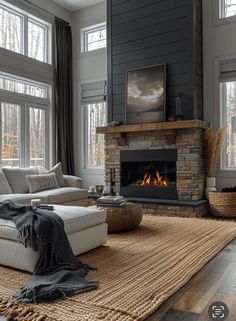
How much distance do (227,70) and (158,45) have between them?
1.27m

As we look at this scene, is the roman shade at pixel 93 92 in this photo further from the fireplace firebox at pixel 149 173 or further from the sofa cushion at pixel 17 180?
the sofa cushion at pixel 17 180

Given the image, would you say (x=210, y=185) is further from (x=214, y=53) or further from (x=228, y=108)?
(x=214, y=53)

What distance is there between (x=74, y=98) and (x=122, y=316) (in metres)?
6.07

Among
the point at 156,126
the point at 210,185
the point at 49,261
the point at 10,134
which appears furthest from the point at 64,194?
the point at 49,261

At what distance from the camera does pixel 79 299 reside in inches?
78.2

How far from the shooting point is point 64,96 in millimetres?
7051

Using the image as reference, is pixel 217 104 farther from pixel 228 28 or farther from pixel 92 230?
pixel 92 230

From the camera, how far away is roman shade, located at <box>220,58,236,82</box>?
5.38 m

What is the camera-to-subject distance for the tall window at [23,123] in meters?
5.98

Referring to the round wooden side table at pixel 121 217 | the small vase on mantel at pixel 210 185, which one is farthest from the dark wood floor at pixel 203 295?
the small vase on mantel at pixel 210 185

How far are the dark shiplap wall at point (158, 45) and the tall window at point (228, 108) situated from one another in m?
0.41

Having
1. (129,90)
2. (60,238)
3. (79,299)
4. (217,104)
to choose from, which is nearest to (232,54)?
(217,104)

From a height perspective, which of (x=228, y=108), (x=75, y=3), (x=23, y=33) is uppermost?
(x=75, y=3)

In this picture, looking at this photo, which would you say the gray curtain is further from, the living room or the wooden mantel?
the wooden mantel
